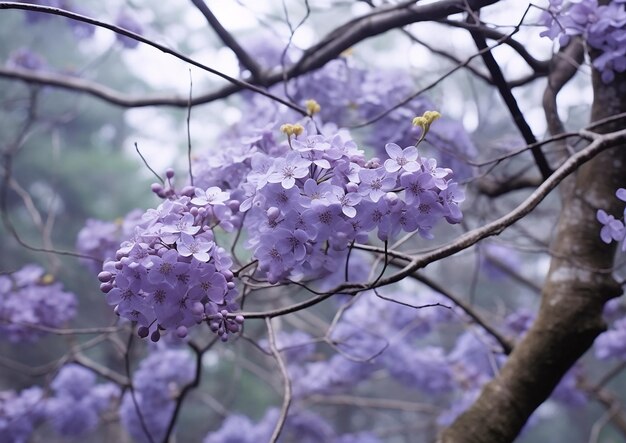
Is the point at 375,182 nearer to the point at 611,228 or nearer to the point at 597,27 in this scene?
the point at 611,228

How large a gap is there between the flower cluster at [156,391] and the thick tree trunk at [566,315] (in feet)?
3.84

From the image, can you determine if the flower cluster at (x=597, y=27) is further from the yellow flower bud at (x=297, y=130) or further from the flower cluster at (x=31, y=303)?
the flower cluster at (x=31, y=303)

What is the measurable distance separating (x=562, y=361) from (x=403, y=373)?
118 cm

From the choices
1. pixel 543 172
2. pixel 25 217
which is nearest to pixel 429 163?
pixel 543 172

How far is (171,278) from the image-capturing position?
0.65 meters

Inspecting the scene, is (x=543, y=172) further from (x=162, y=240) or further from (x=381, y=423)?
(x=381, y=423)

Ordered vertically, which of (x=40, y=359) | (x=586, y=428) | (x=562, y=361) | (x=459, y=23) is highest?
(x=40, y=359)

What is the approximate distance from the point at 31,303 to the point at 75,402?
616mm

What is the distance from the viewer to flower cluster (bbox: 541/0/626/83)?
1.02 m

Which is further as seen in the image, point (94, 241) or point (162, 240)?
point (94, 241)

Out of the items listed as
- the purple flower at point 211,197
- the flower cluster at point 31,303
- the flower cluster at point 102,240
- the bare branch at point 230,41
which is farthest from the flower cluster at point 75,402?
the purple flower at point 211,197

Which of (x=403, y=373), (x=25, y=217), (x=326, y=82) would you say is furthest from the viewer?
(x=25, y=217)

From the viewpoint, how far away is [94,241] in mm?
1737

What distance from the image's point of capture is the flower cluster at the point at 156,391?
2010 mm
